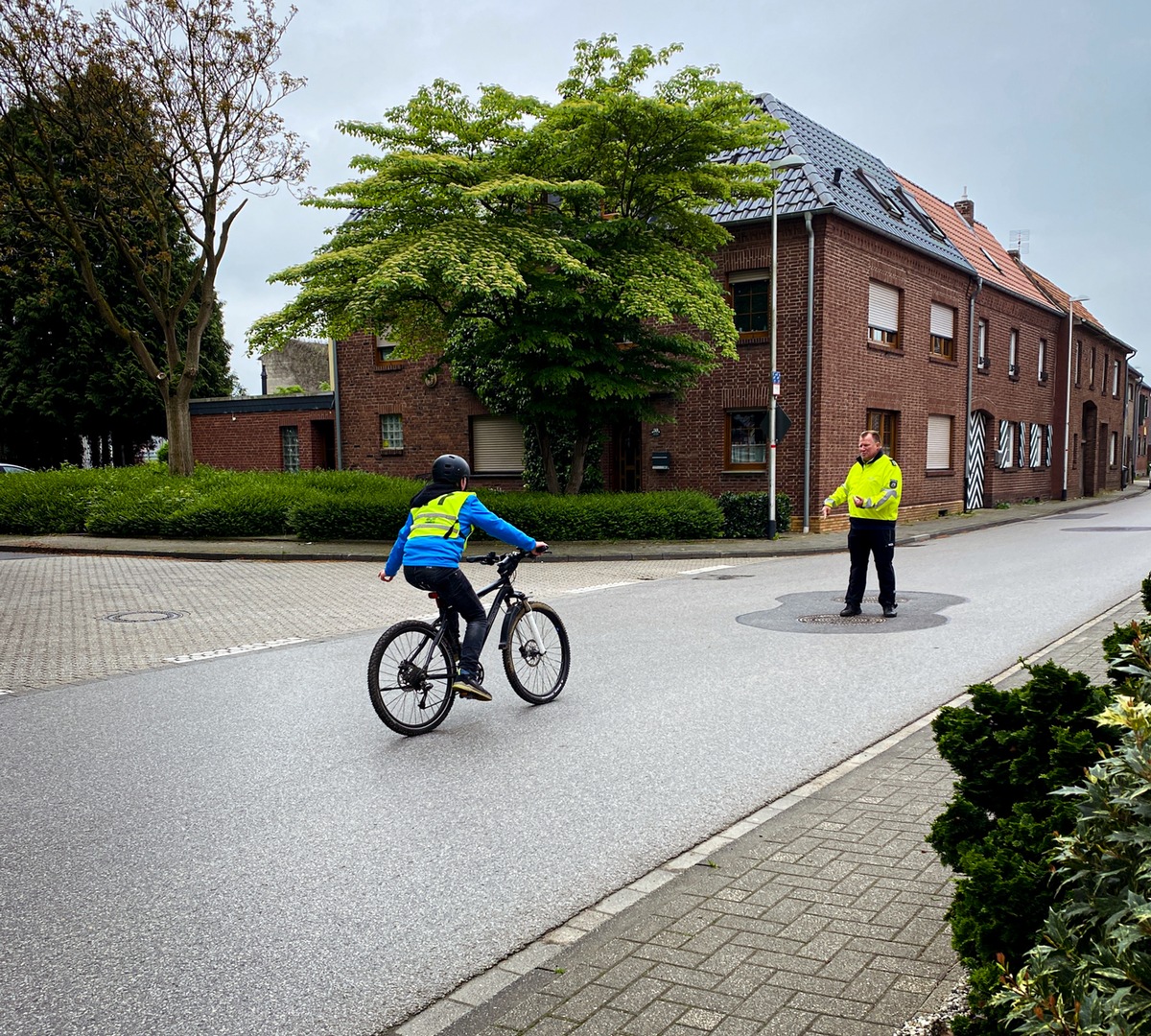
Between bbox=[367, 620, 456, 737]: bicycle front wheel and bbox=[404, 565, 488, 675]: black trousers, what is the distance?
130 mm

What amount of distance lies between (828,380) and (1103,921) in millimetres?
20725

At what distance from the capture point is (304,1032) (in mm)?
2848

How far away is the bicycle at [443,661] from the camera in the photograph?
20.1 feet

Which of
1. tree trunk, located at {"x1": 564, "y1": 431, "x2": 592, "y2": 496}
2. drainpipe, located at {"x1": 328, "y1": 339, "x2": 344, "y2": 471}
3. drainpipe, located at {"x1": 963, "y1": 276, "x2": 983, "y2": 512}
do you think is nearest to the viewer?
tree trunk, located at {"x1": 564, "y1": 431, "x2": 592, "y2": 496}

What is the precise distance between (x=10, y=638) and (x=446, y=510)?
5.88 meters

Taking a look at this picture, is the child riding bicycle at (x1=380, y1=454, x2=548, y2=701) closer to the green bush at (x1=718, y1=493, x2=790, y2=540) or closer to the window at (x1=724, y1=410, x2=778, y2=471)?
the green bush at (x1=718, y1=493, x2=790, y2=540)

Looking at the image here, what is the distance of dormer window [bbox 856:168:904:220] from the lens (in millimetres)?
25719

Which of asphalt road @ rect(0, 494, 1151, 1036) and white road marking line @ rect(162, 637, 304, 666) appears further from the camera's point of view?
white road marking line @ rect(162, 637, 304, 666)

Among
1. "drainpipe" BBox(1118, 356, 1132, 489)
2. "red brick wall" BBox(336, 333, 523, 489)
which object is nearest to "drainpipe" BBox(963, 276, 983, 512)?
"red brick wall" BBox(336, 333, 523, 489)

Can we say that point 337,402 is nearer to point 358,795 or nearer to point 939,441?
point 939,441

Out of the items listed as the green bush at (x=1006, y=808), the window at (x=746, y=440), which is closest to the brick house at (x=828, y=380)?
the window at (x=746, y=440)

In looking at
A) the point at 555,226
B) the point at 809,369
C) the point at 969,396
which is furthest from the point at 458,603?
the point at 969,396

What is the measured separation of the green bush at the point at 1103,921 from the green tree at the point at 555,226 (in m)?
15.1

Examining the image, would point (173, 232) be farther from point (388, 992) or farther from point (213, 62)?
point (388, 992)
